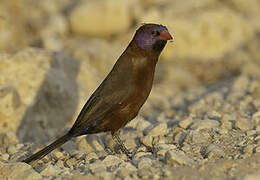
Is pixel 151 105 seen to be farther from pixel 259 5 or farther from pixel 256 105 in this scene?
pixel 259 5

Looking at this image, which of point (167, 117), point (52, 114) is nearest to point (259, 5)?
point (167, 117)

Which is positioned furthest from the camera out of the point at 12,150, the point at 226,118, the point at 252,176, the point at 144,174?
the point at 226,118

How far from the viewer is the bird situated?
4863mm

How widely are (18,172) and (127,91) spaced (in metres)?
1.42

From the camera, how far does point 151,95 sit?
357 inches

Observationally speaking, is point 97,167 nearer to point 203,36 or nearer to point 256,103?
point 256,103

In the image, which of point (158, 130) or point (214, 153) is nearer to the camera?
point (214, 153)

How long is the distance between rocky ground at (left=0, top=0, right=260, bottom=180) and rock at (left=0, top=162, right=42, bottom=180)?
1 cm

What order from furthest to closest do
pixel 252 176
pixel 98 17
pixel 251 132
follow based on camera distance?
pixel 98 17
pixel 251 132
pixel 252 176

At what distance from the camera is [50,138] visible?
6.44 meters

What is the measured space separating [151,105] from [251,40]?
5.03m

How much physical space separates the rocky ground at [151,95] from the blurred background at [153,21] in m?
0.03

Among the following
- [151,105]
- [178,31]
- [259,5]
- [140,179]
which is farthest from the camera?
[259,5]

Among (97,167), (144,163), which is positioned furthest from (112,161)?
(144,163)
